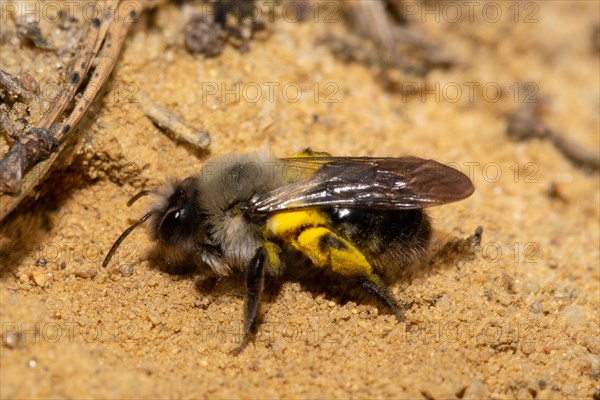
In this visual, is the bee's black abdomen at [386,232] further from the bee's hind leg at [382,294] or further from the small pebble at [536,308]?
the small pebble at [536,308]

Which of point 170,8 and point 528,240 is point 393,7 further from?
point 528,240

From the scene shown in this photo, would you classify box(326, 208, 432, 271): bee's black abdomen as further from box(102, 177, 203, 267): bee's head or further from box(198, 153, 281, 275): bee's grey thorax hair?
box(102, 177, 203, 267): bee's head

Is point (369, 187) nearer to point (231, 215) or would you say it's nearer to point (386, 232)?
point (386, 232)

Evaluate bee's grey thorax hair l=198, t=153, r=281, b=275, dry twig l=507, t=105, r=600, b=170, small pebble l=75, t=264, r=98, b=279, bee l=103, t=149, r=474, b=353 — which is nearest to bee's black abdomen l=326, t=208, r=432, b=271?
bee l=103, t=149, r=474, b=353

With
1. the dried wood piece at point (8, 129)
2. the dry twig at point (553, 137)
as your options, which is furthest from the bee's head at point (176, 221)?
the dry twig at point (553, 137)

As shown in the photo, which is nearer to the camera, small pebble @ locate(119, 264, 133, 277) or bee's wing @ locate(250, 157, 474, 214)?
bee's wing @ locate(250, 157, 474, 214)

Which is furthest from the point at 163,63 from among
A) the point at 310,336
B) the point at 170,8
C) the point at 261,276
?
the point at 310,336

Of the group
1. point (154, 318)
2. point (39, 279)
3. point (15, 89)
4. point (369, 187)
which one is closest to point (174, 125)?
point (15, 89)
